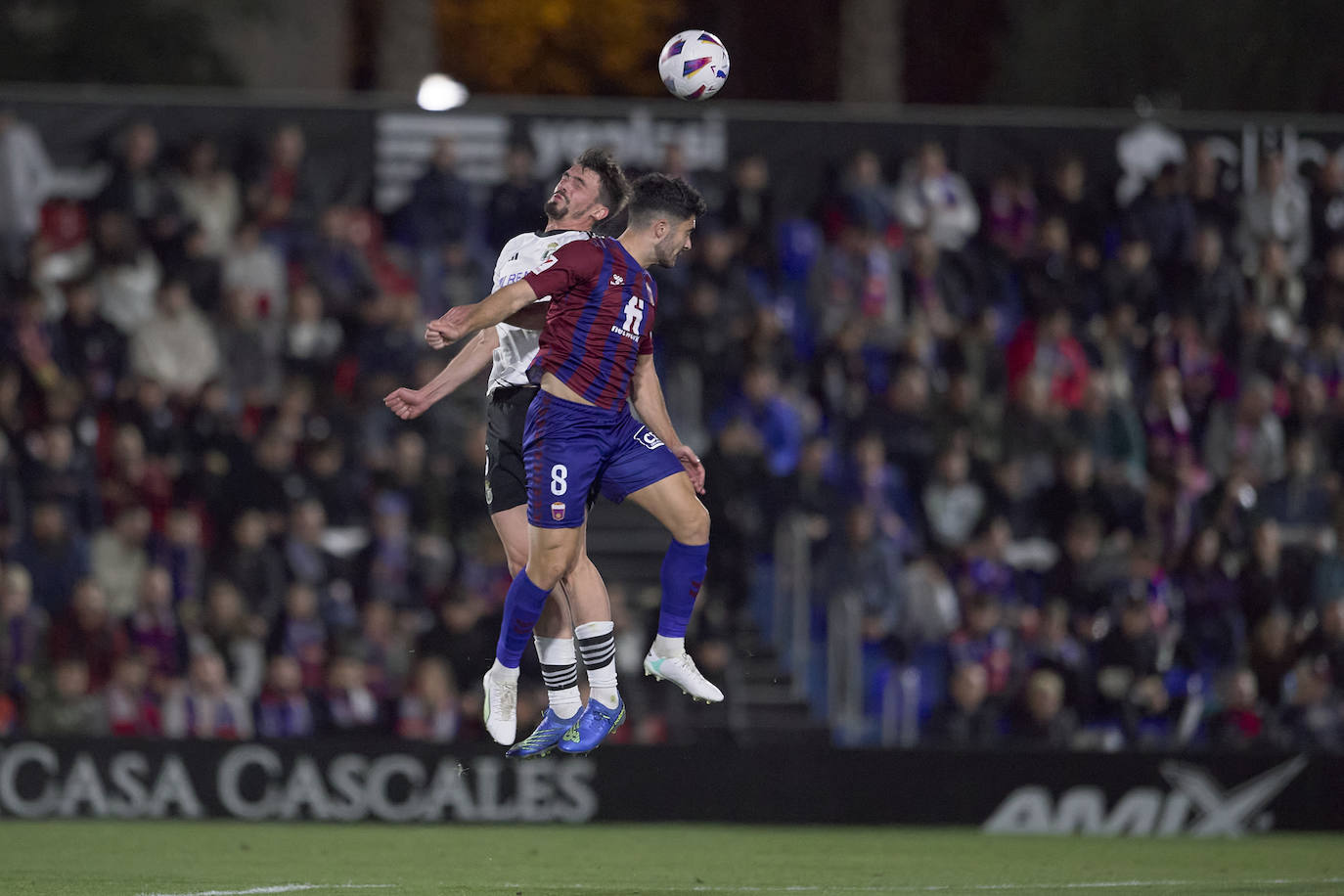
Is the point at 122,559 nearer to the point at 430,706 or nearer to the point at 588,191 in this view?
the point at 430,706

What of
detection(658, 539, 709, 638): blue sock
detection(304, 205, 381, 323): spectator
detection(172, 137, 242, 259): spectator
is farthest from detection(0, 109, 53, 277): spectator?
detection(658, 539, 709, 638): blue sock

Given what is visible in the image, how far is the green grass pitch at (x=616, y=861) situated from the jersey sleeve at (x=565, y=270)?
10.1 ft

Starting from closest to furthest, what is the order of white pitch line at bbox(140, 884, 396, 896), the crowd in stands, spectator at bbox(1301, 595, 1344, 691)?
white pitch line at bbox(140, 884, 396, 896)
the crowd in stands
spectator at bbox(1301, 595, 1344, 691)

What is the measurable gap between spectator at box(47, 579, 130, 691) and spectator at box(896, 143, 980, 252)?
7894 mm

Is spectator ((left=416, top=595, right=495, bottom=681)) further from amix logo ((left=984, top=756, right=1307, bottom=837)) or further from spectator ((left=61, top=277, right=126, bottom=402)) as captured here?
amix logo ((left=984, top=756, right=1307, bottom=837))

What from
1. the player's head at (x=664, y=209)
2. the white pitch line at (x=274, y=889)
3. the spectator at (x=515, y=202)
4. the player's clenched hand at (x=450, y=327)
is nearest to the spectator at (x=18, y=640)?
the spectator at (x=515, y=202)

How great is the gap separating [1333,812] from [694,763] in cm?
475

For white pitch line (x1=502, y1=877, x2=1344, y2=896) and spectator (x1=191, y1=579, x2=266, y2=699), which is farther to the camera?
spectator (x1=191, y1=579, x2=266, y2=699)

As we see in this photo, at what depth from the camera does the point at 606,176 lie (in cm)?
1023

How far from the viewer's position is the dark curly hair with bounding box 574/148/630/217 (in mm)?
10211

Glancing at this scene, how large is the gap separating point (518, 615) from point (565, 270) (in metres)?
1.75

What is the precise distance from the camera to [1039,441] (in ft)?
57.5

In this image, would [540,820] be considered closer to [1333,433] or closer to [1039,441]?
[1039,441]

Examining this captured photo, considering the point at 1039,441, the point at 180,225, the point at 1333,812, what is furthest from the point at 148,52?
the point at 1333,812
